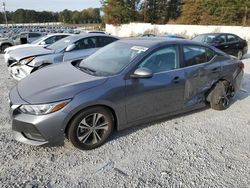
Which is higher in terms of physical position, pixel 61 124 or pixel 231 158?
pixel 61 124

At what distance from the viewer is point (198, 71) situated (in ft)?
13.5

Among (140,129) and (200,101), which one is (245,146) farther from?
(140,129)

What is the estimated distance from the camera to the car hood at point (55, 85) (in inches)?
116

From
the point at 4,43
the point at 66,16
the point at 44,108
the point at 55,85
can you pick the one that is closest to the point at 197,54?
the point at 55,85

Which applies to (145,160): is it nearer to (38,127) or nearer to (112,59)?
(38,127)

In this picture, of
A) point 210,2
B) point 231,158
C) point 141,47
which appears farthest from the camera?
point 210,2

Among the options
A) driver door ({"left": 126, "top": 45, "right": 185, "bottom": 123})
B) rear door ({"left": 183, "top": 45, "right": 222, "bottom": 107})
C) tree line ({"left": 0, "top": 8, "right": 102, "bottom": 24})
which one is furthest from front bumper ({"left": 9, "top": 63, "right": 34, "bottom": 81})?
tree line ({"left": 0, "top": 8, "right": 102, "bottom": 24})

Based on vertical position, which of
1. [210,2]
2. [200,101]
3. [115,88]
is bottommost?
[200,101]

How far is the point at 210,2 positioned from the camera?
120ft

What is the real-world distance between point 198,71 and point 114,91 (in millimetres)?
1717

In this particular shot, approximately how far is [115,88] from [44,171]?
137 centimetres

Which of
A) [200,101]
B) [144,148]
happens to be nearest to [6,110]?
[144,148]

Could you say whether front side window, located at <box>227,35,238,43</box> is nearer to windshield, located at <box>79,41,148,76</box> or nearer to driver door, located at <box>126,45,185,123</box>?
driver door, located at <box>126,45,185,123</box>

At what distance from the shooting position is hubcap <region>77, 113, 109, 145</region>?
10.4ft
